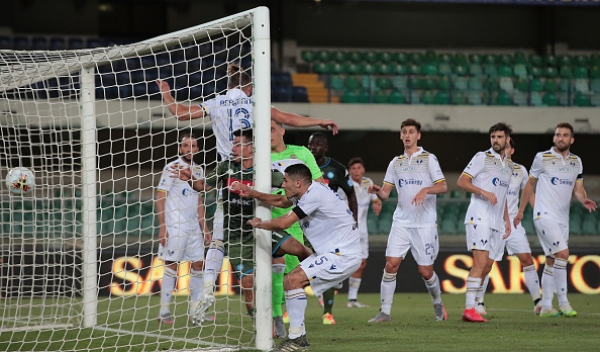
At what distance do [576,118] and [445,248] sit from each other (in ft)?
21.7

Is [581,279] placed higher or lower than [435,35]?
lower

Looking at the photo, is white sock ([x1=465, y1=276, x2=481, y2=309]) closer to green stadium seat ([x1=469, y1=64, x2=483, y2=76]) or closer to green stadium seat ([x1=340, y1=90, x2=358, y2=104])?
green stadium seat ([x1=340, y1=90, x2=358, y2=104])

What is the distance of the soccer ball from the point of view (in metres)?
8.96

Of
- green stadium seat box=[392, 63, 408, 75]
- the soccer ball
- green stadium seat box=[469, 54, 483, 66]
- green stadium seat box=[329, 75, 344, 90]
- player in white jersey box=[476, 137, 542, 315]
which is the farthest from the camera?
green stadium seat box=[469, 54, 483, 66]

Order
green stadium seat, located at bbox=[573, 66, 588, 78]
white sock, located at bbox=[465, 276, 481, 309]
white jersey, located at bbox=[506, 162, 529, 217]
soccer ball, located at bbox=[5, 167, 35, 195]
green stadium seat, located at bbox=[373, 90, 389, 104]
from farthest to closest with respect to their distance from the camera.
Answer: green stadium seat, located at bbox=[573, 66, 588, 78]
green stadium seat, located at bbox=[373, 90, 389, 104]
white jersey, located at bbox=[506, 162, 529, 217]
white sock, located at bbox=[465, 276, 481, 309]
soccer ball, located at bbox=[5, 167, 35, 195]

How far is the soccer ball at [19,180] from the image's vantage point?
8961 millimetres

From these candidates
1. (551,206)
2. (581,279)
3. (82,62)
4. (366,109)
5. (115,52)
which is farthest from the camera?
(366,109)

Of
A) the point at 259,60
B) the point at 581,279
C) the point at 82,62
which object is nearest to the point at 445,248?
the point at 581,279

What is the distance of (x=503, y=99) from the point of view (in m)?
21.2

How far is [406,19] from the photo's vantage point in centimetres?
2436

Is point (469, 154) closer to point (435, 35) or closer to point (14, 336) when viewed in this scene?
point (435, 35)

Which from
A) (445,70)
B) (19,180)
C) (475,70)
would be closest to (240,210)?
(19,180)

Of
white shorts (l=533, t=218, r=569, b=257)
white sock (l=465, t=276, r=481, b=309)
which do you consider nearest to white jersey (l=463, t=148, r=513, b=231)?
white sock (l=465, t=276, r=481, b=309)

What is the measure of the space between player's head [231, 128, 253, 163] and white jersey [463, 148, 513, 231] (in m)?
3.08
